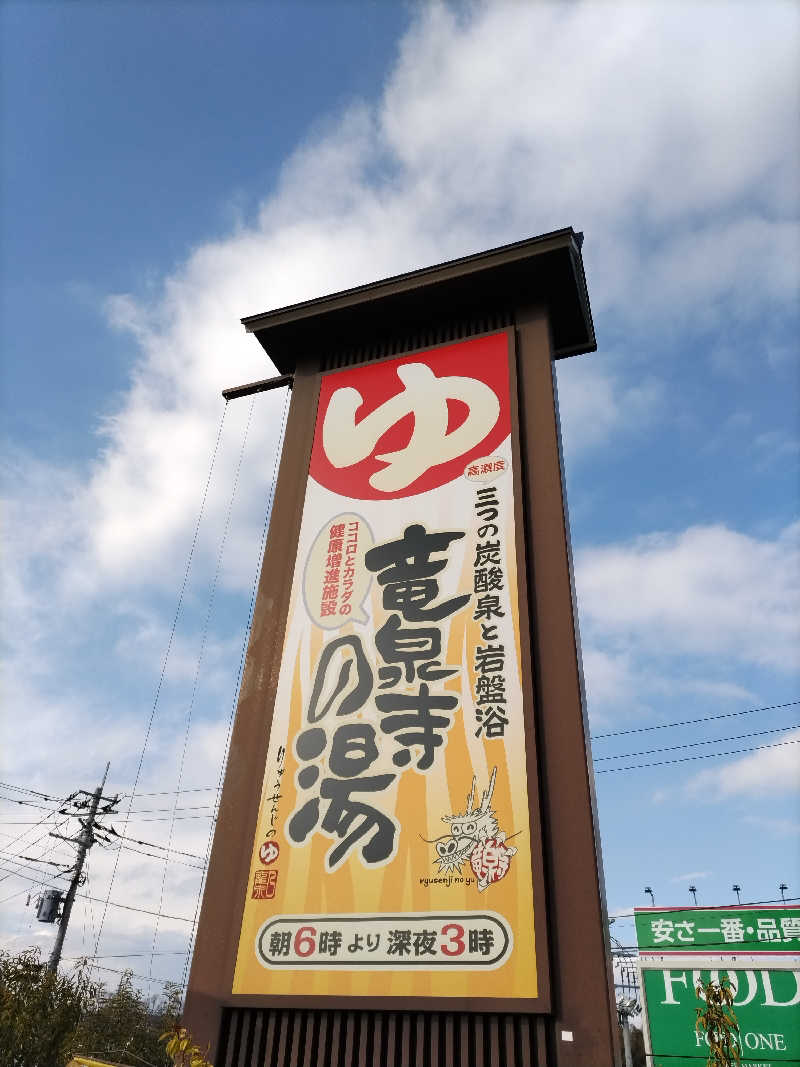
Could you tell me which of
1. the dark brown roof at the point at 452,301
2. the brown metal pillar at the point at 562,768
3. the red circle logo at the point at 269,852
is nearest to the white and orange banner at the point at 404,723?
the red circle logo at the point at 269,852

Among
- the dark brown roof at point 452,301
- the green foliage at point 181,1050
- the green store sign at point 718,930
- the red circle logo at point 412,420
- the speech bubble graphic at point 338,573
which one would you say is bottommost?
the green foliage at point 181,1050

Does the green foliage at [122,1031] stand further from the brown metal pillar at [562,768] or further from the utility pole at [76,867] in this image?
the brown metal pillar at [562,768]

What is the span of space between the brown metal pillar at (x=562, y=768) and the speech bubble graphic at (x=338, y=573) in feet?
7.60

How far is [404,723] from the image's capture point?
9258 mm

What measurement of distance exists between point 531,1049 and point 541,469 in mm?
6645

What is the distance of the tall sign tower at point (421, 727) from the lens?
759 cm

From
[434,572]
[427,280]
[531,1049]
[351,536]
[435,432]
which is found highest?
[427,280]

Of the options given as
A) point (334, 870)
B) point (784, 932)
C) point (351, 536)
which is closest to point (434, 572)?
point (351, 536)

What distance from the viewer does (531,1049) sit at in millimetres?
7117

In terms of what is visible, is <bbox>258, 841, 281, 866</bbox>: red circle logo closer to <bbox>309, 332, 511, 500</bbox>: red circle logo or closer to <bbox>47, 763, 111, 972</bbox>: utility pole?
<bbox>309, 332, 511, 500</bbox>: red circle logo

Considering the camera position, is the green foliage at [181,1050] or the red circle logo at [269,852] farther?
the red circle logo at [269,852]

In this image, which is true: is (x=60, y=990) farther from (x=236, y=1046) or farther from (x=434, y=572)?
(x=434, y=572)

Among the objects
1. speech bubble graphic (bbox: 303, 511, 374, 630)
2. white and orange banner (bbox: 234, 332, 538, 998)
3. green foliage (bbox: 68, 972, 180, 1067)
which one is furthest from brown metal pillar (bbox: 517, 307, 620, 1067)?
green foliage (bbox: 68, 972, 180, 1067)

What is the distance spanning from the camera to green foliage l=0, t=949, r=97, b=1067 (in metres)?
16.2
